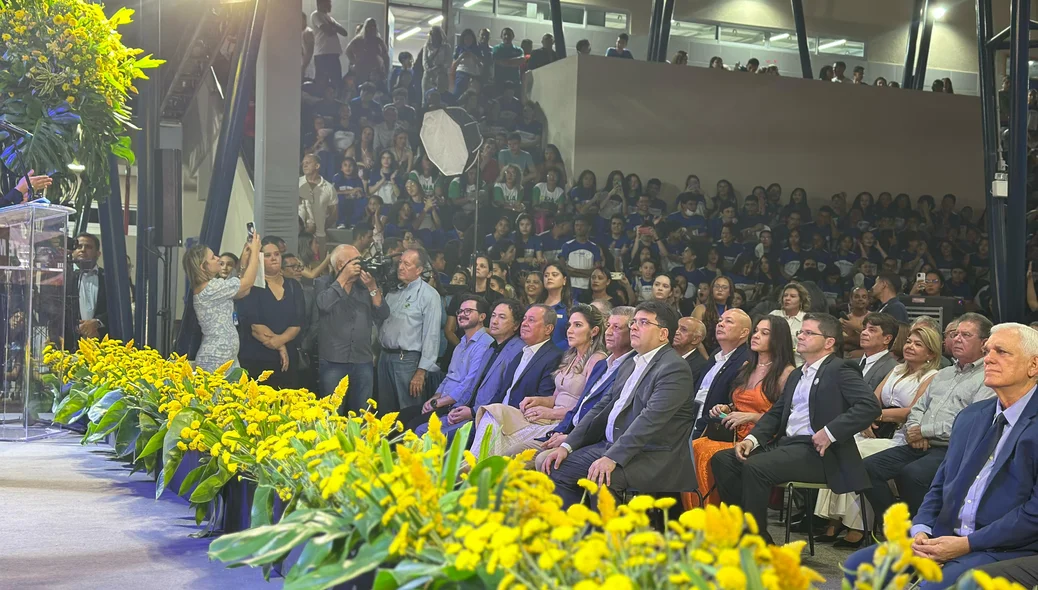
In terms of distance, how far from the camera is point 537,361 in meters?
5.50

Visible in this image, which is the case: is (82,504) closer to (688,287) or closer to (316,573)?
(316,573)

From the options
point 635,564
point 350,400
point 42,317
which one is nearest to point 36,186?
point 42,317

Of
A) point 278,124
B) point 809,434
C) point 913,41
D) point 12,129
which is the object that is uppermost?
point 913,41

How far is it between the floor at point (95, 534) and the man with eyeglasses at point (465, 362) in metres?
1.76

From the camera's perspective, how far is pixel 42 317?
539 cm

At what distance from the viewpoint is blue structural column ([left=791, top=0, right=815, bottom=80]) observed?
13.5m

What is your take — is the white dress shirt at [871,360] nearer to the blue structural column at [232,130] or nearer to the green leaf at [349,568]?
the green leaf at [349,568]

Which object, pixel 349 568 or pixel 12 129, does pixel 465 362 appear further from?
pixel 349 568

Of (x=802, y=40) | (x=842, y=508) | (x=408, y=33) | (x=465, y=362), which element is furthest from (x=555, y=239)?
(x=802, y=40)

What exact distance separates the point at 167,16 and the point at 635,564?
792 centimetres

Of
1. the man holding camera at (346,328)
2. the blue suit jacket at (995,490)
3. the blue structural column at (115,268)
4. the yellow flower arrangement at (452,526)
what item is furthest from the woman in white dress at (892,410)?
the blue structural column at (115,268)

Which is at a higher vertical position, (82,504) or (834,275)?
(834,275)

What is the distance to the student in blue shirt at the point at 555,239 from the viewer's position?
31.6 ft

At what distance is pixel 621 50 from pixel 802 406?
842cm
